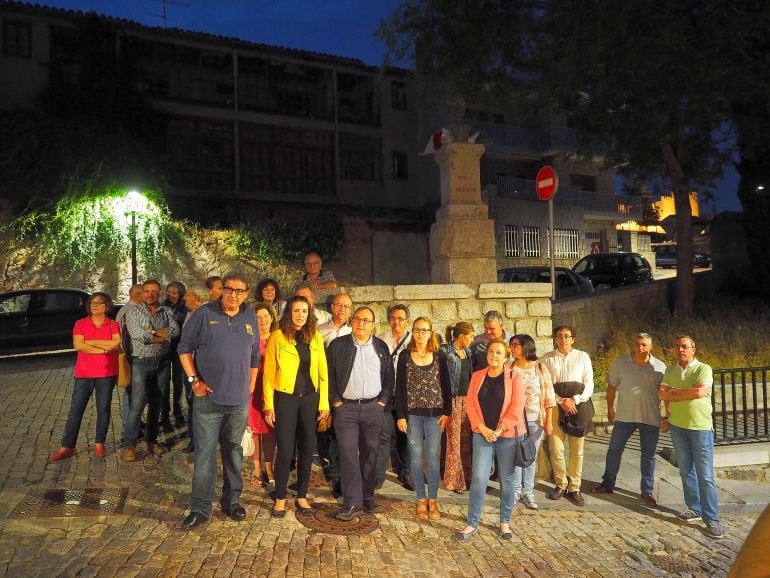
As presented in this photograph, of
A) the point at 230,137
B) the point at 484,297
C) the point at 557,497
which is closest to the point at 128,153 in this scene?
the point at 230,137

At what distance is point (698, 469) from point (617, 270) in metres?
13.7

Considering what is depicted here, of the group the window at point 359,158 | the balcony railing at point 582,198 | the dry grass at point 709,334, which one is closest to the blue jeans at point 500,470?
the dry grass at point 709,334

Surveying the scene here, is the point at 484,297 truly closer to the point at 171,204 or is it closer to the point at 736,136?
the point at 736,136

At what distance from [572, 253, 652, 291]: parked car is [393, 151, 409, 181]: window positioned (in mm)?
10058

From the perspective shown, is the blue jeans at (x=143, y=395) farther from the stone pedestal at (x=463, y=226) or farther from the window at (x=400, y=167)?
the window at (x=400, y=167)

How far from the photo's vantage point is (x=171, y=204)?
21062mm

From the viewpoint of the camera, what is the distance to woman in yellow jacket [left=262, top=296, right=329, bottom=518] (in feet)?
18.2

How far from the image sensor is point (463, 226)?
9297 mm

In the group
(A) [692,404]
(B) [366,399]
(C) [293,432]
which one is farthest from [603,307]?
(C) [293,432]

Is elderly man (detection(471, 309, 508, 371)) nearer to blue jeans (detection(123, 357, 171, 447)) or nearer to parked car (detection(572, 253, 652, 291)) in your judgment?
blue jeans (detection(123, 357, 171, 447))

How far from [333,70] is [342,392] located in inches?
868

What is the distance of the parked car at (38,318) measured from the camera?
13188 mm

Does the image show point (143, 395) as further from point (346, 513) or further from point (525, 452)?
point (525, 452)

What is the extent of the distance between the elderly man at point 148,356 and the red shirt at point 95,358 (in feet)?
0.68
